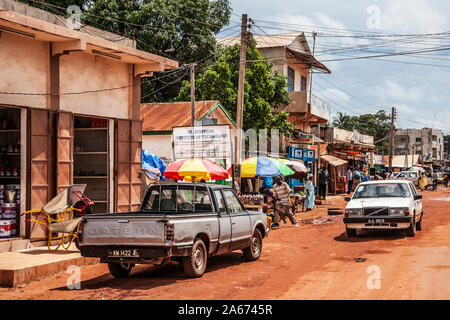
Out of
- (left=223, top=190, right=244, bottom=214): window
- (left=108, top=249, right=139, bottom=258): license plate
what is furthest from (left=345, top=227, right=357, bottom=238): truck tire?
(left=108, top=249, right=139, bottom=258): license plate

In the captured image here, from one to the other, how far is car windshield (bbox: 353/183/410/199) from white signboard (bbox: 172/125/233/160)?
14.7ft

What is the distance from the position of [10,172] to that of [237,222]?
649 centimetres

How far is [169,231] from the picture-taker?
28.3ft

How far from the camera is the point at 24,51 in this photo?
12.4 metres

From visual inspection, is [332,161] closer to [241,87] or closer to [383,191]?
[241,87]

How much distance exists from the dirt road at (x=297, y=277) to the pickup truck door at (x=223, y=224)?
0.48 metres

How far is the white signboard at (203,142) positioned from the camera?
17.8 meters

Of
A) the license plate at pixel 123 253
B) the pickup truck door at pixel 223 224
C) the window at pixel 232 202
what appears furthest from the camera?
the window at pixel 232 202

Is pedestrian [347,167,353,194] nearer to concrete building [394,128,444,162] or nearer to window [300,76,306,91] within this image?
window [300,76,306,91]

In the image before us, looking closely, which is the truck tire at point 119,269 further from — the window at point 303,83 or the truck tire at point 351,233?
the window at point 303,83

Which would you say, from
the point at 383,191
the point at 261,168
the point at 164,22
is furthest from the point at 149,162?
the point at 164,22

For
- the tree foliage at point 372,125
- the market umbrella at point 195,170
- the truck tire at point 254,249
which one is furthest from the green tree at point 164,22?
the tree foliage at point 372,125

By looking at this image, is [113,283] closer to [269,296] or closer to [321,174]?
[269,296]

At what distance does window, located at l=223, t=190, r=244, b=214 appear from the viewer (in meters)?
10.9
